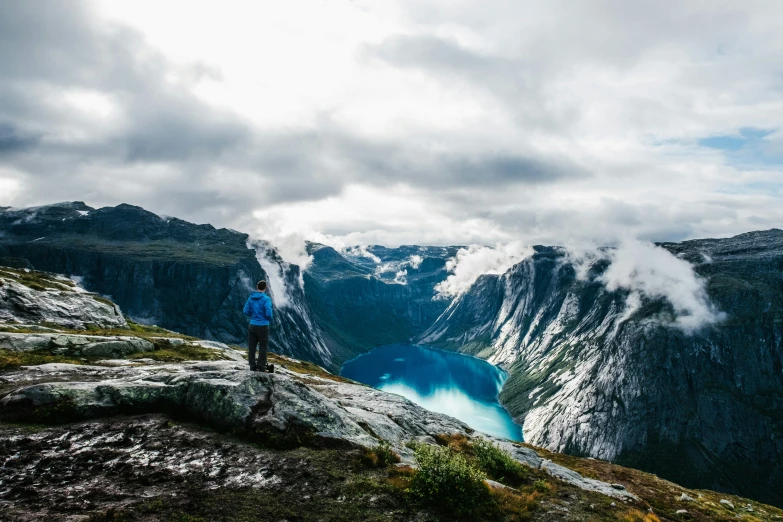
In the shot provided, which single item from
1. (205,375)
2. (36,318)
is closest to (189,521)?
(205,375)

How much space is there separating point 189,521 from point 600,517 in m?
18.6

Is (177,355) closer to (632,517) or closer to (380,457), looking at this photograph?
(380,457)

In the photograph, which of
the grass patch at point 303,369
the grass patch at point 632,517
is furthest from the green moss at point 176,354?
the grass patch at point 632,517

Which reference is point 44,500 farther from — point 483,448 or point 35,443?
point 483,448

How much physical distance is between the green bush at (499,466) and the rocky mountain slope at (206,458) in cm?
82

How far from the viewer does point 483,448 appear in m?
27.4

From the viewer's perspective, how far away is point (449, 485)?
1781 centimetres

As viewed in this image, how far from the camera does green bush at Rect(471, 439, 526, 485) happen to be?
2525cm

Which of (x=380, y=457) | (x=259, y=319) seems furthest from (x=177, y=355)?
(x=380, y=457)

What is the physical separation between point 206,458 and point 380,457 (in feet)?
28.0

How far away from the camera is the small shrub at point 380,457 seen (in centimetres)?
2059

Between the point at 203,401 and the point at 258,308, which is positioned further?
the point at 258,308

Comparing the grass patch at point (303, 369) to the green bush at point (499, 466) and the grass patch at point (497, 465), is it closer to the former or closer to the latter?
the grass patch at point (497, 465)

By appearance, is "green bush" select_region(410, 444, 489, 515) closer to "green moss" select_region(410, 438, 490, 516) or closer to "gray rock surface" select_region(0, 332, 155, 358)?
"green moss" select_region(410, 438, 490, 516)
